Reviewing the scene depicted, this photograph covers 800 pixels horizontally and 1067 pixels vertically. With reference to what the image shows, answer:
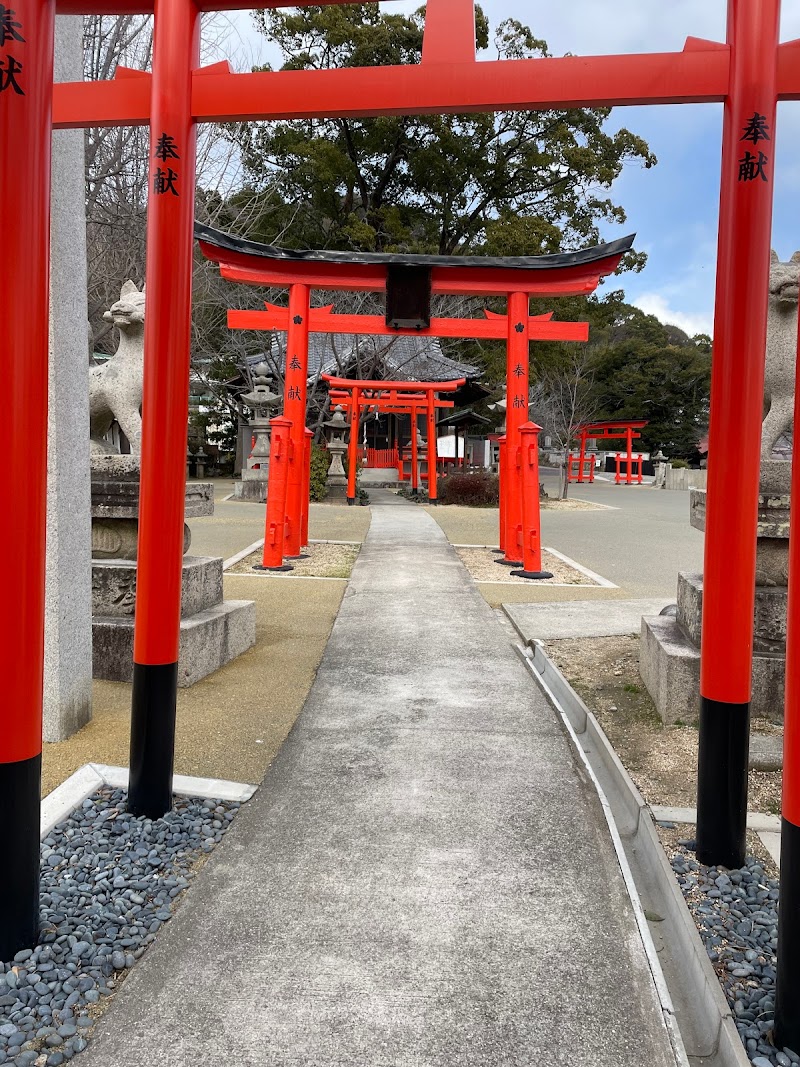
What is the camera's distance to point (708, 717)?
215 centimetres

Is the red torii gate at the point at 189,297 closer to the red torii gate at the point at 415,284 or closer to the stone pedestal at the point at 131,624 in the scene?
the stone pedestal at the point at 131,624

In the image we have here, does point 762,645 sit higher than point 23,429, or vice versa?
point 23,429

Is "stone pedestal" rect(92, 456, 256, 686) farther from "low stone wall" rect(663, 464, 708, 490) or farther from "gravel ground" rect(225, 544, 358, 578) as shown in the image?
"low stone wall" rect(663, 464, 708, 490)

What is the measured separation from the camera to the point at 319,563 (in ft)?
27.6

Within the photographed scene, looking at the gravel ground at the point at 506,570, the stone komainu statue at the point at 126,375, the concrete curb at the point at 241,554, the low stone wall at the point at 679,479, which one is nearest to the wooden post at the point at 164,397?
the stone komainu statue at the point at 126,375

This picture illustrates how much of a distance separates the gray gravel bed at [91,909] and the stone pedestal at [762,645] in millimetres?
2027

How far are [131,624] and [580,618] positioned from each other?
3276 mm

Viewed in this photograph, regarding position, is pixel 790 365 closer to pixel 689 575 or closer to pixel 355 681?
pixel 689 575

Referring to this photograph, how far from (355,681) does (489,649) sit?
104 cm

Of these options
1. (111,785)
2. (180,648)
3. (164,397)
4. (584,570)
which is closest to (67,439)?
(164,397)

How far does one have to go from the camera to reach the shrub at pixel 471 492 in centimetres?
1825

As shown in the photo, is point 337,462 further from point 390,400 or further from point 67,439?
point 67,439

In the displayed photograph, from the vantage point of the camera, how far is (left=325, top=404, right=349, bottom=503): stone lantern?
1927cm

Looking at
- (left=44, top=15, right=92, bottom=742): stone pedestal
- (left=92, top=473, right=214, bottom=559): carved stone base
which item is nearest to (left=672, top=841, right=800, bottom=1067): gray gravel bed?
(left=44, top=15, right=92, bottom=742): stone pedestal
